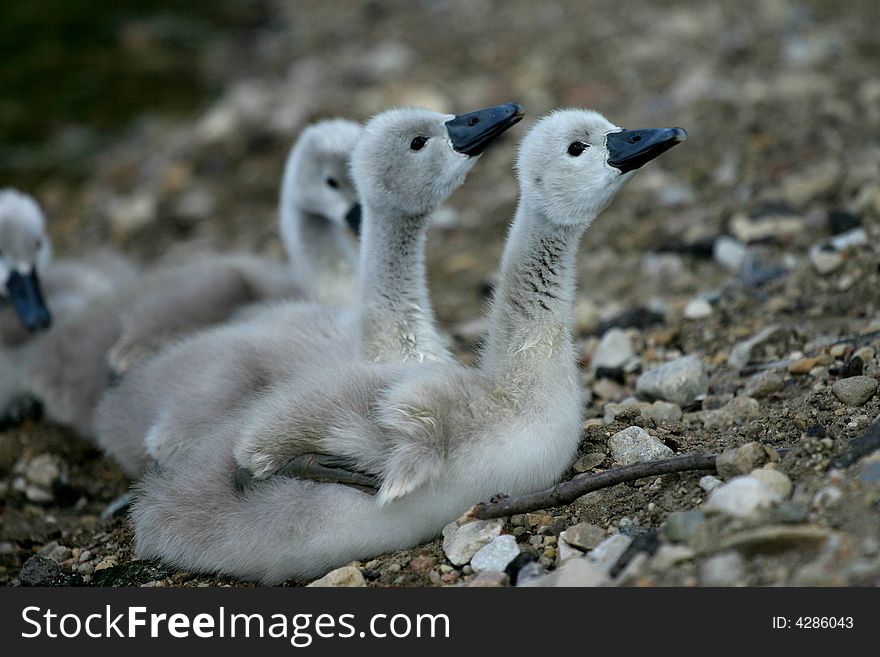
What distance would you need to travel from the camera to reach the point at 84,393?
6.03 m

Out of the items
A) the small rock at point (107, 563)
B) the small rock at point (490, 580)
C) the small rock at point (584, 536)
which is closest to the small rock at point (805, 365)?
the small rock at point (584, 536)

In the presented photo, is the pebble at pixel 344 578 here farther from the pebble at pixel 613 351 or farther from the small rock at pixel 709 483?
the pebble at pixel 613 351

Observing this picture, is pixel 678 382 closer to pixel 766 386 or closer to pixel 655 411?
pixel 655 411

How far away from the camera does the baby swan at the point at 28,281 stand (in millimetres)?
6406

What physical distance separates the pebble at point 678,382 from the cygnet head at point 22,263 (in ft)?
11.2

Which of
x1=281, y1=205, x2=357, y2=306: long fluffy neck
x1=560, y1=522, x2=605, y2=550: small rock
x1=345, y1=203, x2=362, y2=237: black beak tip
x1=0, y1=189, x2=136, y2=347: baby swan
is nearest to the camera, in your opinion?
x1=560, y1=522, x2=605, y2=550: small rock

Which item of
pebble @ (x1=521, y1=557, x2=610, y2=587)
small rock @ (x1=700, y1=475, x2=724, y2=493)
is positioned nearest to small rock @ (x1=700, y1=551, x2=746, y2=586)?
pebble @ (x1=521, y1=557, x2=610, y2=587)

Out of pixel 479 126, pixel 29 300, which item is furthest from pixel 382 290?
pixel 29 300

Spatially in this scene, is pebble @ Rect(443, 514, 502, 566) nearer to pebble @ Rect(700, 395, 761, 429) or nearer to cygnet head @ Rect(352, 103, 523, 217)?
pebble @ Rect(700, 395, 761, 429)

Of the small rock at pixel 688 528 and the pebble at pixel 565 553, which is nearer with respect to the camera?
the small rock at pixel 688 528

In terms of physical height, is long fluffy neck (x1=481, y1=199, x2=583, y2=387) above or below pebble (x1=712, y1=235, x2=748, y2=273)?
below

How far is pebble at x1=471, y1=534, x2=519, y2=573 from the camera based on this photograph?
385cm

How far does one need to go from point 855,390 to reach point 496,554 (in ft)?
4.98
